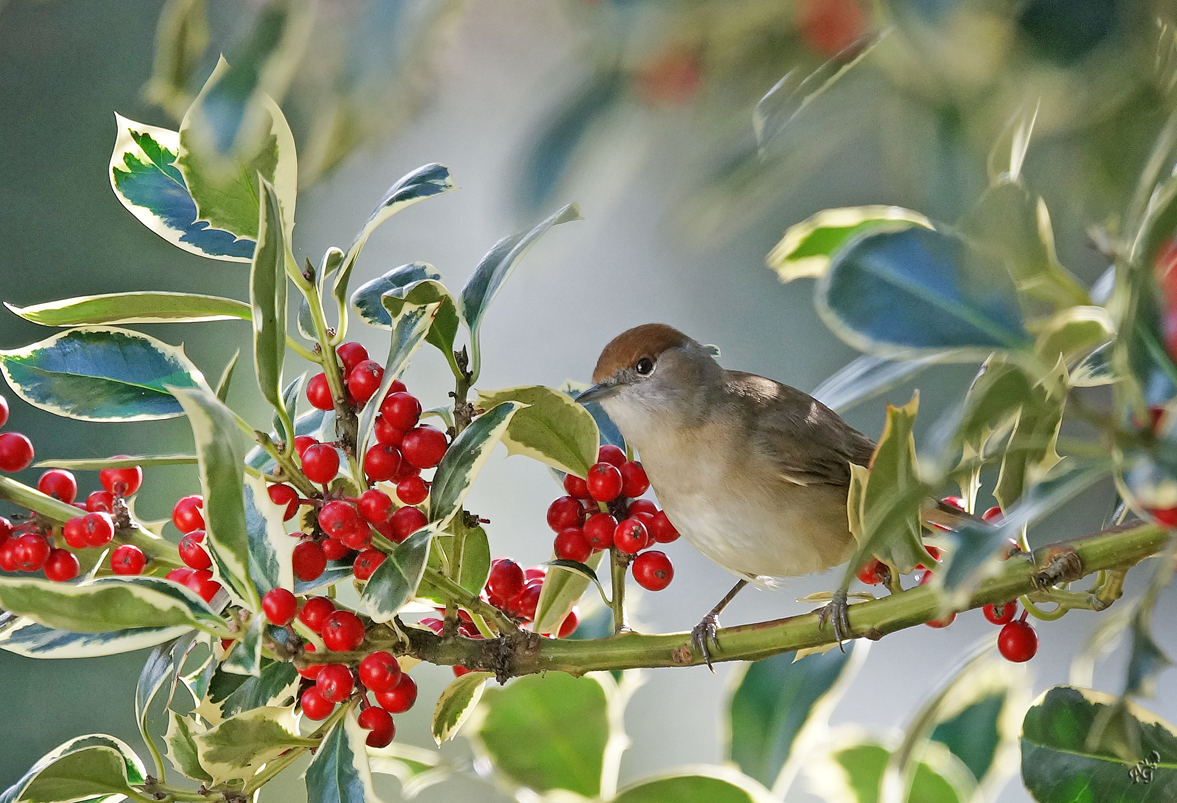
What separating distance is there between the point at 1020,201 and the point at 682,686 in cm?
231

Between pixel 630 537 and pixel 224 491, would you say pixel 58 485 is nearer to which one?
pixel 224 491

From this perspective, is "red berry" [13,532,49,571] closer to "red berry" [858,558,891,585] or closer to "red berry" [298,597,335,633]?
"red berry" [298,597,335,633]

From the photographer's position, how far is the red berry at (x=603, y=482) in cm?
94

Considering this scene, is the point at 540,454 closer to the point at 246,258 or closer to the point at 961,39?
the point at 246,258

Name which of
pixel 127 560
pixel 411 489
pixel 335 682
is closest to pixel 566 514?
pixel 411 489

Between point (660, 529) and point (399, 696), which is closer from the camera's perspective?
point (399, 696)

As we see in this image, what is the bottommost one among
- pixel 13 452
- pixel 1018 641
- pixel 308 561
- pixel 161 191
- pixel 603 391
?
pixel 1018 641

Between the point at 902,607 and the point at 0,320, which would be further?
the point at 0,320

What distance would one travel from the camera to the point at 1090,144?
1.06 ft

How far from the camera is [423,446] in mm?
Answer: 854

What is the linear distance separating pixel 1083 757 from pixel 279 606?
0.63 meters

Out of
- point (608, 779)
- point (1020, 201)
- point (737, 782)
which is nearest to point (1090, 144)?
point (1020, 201)

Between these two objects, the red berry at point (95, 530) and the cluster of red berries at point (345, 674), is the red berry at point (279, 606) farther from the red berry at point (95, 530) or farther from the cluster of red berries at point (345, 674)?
the red berry at point (95, 530)

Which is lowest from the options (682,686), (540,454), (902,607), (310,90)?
(682,686)
